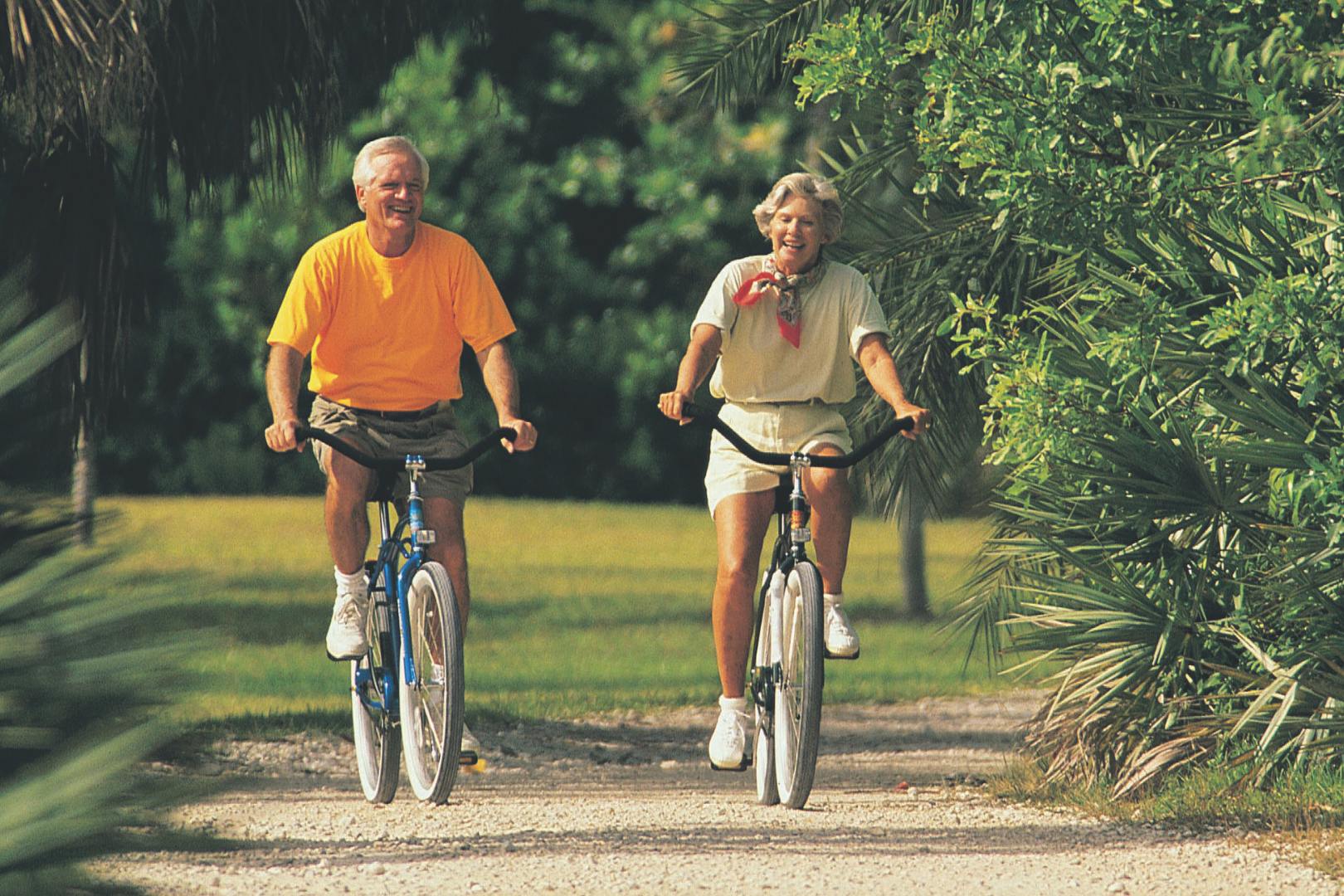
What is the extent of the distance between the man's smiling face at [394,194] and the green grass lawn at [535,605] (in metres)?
1.29

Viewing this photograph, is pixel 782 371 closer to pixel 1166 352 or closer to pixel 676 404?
pixel 676 404

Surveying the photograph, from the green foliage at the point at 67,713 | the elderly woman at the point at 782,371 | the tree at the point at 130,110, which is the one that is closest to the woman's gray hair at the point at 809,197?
the elderly woman at the point at 782,371

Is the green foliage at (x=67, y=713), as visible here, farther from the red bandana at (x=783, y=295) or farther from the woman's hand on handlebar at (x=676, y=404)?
the red bandana at (x=783, y=295)

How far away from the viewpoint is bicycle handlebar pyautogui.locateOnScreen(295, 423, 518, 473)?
6062 mm

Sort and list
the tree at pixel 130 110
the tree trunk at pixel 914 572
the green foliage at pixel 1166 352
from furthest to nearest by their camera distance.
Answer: the tree trunk at pixel 914 572 → the tree at pixel 130 110 → the green foliage at pixel 1166 352

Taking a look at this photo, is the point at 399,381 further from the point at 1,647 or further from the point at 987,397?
the point at 1,647

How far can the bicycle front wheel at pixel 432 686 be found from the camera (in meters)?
5.98

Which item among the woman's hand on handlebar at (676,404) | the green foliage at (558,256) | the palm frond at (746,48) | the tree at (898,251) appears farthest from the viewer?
the green foliage at (558,256)

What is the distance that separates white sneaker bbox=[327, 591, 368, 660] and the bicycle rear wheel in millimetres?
34

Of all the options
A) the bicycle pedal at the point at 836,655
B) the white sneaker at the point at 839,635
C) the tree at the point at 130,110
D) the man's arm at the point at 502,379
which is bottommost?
the bicycle pedal at the point at 836,655

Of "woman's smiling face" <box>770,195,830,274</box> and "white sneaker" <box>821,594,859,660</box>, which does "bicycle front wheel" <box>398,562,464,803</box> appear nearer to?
"white sneaker" <box>821,594,859,660</box>

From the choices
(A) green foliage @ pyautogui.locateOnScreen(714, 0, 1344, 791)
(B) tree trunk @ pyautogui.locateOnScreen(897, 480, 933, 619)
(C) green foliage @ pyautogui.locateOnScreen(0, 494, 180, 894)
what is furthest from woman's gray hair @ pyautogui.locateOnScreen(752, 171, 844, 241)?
(B) tree trunk @ pyautogui.locateOnScreen(897, 480, 933, 619)

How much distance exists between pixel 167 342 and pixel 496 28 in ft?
46.3

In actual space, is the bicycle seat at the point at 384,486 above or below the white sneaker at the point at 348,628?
above
